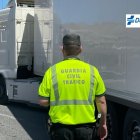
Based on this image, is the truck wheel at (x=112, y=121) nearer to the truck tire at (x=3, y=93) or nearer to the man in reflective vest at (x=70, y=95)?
the man in reflective vest at (x=70, y=95)

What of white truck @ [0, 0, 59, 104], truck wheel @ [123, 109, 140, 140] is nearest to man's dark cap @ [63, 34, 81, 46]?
truck wheel @ [123, 109, 140, 140]

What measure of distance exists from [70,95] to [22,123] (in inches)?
267

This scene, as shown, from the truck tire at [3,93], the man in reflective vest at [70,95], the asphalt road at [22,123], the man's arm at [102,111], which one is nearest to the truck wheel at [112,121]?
the asphalt road at [22,123]

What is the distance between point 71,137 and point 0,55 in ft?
36.0

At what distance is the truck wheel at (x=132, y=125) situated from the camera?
6.68 meters

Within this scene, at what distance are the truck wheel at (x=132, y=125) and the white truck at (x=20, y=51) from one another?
6161 millimetres

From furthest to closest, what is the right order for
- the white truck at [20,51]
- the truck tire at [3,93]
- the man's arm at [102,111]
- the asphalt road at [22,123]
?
1. the truck tire at [3,93]
2. the white truck at [20,51]
3. the asphalt road at [22,123]
4. the man's arm at [102,111]

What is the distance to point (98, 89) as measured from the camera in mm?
4719

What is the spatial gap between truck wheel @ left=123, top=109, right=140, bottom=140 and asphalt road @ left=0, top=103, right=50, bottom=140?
8.91 feet

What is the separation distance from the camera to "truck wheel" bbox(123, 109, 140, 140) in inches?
263

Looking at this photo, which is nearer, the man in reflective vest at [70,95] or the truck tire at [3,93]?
the man in reflective vest at [70,95]

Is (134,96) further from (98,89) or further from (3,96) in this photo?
(3,96)

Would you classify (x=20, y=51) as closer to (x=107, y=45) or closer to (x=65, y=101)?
(x=107, y=45)

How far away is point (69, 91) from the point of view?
15.2ft
